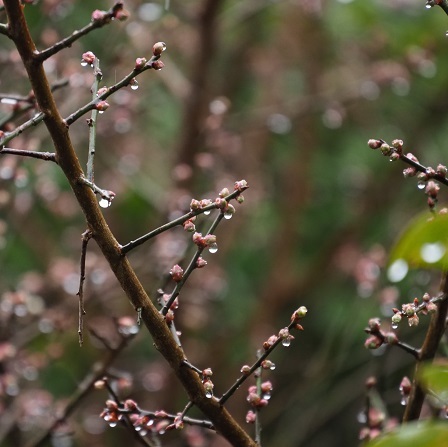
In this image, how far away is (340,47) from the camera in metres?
4.88

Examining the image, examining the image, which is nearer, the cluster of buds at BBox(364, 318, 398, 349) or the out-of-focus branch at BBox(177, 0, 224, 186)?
the cluster of buds at BBox(364, 318, 398, 349)

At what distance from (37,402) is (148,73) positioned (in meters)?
2.18

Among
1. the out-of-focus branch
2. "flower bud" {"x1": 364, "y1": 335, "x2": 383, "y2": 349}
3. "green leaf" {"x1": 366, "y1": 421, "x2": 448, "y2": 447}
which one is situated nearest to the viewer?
"green leaf" {"x1": 366, "y1": 421, "x2": 448, "y2": 447}

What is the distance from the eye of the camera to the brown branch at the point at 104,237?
1129 mm

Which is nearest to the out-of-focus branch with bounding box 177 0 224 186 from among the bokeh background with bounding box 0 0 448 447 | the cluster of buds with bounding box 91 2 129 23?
the bokeh background with bounding box 0 0 448 447

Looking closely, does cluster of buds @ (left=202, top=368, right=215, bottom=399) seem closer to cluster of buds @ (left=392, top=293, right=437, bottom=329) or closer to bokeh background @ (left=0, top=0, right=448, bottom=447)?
cluster of buds @ (left=392, top=293, right=437, bottom=329)

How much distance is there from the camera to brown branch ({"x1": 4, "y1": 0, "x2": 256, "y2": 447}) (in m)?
1.13

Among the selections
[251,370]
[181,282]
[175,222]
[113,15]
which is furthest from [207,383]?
[113,15]

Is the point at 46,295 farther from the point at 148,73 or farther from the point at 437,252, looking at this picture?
the point at 437,252

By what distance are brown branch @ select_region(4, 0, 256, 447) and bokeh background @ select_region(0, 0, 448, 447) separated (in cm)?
110

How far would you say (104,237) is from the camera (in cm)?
122

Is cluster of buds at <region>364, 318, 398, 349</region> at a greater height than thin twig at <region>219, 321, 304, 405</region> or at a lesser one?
lesser

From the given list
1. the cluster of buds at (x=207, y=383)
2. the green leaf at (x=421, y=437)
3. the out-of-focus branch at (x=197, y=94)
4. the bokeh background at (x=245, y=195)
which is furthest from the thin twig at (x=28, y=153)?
the out-of-focus branch at (x=197, y=94)

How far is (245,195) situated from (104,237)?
3228 mm
